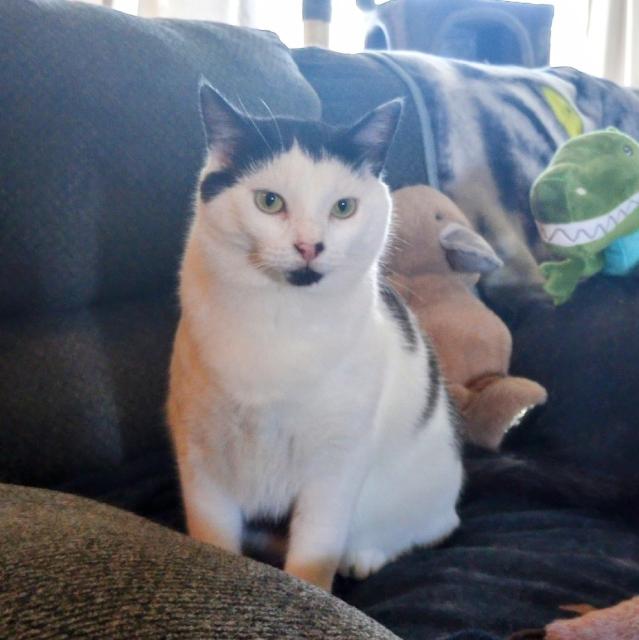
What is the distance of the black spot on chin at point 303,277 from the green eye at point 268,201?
0.07 m

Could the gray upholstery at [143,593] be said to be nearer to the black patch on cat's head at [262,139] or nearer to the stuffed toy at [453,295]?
the black patch on cat's head at [262,139]

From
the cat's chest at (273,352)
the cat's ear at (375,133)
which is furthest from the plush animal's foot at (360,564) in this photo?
the cat's ear at (375,133)

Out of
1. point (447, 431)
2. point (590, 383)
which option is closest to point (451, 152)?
point (590, 383)

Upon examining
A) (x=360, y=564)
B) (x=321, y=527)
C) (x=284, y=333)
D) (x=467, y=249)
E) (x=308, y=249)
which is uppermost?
(x=308, y=249)

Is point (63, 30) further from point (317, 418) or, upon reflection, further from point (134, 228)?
point (317, 418)

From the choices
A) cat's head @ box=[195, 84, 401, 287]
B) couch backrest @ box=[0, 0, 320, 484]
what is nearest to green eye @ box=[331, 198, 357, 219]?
cat's head @ box=[195, 84, 401, 287]

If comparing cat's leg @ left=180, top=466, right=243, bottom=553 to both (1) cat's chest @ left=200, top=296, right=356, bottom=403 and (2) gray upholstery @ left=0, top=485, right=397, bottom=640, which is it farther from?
(2) gray upholstery @ left=0, top=485, right=397, bottom=640

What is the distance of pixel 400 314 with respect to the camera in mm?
1103

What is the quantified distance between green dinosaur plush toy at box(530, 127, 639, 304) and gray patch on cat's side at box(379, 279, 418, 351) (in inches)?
15.4

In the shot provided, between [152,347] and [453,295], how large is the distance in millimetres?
561

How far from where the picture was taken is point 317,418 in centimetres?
89

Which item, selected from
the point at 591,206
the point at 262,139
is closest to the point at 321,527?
the point at 262,139

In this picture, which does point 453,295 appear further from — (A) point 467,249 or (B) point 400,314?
(B) point 400,314

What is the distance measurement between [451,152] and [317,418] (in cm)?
91
